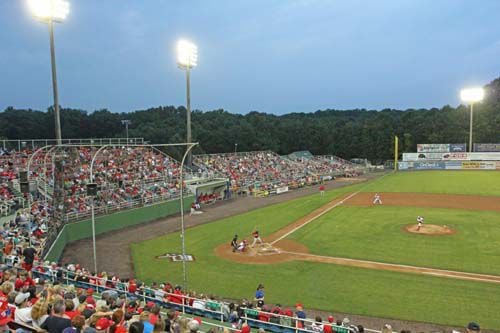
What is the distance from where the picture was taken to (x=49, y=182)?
28.4 metres

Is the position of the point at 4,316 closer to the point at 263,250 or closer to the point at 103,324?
the point at 103,324

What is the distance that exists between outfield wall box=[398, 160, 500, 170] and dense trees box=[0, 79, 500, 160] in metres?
14.4

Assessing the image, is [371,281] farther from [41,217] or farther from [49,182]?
[49,182]

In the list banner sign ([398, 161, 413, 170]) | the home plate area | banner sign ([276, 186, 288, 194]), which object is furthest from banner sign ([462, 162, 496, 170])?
the home plate area

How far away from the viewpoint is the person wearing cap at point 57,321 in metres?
6.27

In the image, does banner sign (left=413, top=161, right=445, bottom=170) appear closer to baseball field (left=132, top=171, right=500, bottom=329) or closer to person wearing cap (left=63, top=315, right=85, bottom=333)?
baseball field (left=132, top=171, right=500, bottom=329)

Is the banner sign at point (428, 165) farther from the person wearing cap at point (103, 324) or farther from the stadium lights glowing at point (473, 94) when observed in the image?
the person wearing cap at point (103, 324)

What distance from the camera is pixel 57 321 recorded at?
6.31 m

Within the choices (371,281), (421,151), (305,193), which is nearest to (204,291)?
(371,281)

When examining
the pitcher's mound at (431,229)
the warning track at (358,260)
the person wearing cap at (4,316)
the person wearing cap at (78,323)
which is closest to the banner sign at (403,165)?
the warning track at (358,260)

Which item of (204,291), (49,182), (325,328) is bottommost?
(204,291)

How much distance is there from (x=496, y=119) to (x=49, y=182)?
3333 inches

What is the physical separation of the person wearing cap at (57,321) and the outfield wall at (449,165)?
73.6 meters

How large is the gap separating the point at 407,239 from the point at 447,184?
30021 mm
